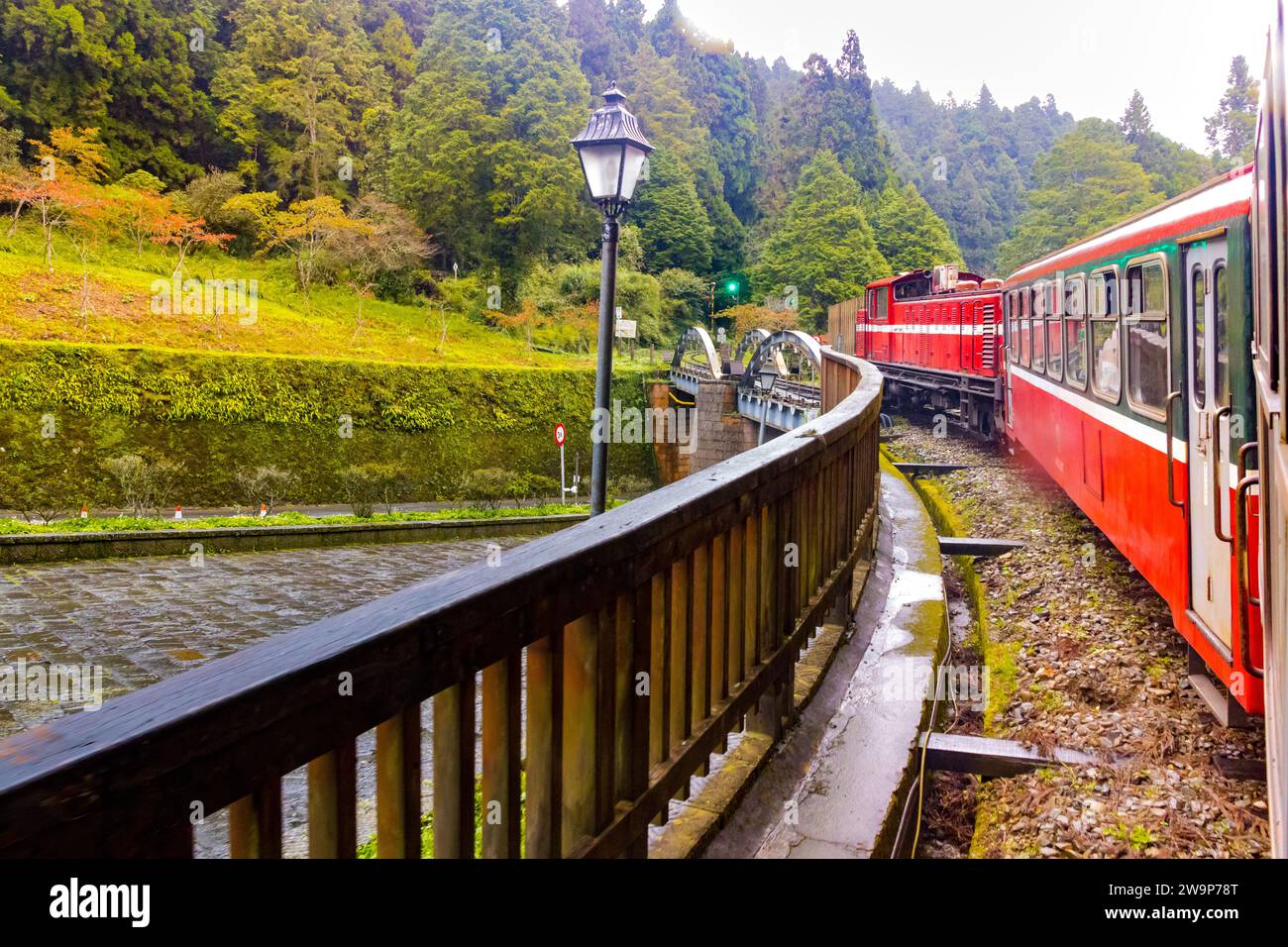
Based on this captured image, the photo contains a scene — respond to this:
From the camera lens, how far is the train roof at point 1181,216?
14.0ft

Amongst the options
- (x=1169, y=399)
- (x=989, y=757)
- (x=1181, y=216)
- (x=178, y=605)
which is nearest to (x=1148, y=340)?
(x=1181, y=216)

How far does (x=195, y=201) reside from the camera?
42594 mm

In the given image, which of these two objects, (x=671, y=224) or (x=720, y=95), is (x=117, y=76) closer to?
(x=671, y=224)

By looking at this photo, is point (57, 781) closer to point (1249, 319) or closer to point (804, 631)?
point (804, 631)

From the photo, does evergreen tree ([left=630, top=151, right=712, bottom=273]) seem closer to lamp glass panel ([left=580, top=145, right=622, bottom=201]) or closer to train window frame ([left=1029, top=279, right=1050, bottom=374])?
train window frame ([left=1029, top=279, right=1050, bottom=374])

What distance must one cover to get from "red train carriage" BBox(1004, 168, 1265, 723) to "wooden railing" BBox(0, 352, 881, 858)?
1.96 meters

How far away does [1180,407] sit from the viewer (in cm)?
483

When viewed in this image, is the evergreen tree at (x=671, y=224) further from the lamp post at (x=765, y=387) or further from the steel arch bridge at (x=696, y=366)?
the lamp post at (x=765, y=387)

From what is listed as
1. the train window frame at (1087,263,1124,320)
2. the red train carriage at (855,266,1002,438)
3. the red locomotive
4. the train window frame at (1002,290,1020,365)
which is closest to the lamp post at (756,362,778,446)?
the red train carriage at (855,266,1002,438)

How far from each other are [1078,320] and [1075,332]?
6.6 inches

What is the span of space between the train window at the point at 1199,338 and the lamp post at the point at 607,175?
3.94 metres

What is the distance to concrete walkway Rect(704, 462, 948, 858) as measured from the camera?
8.91ft
